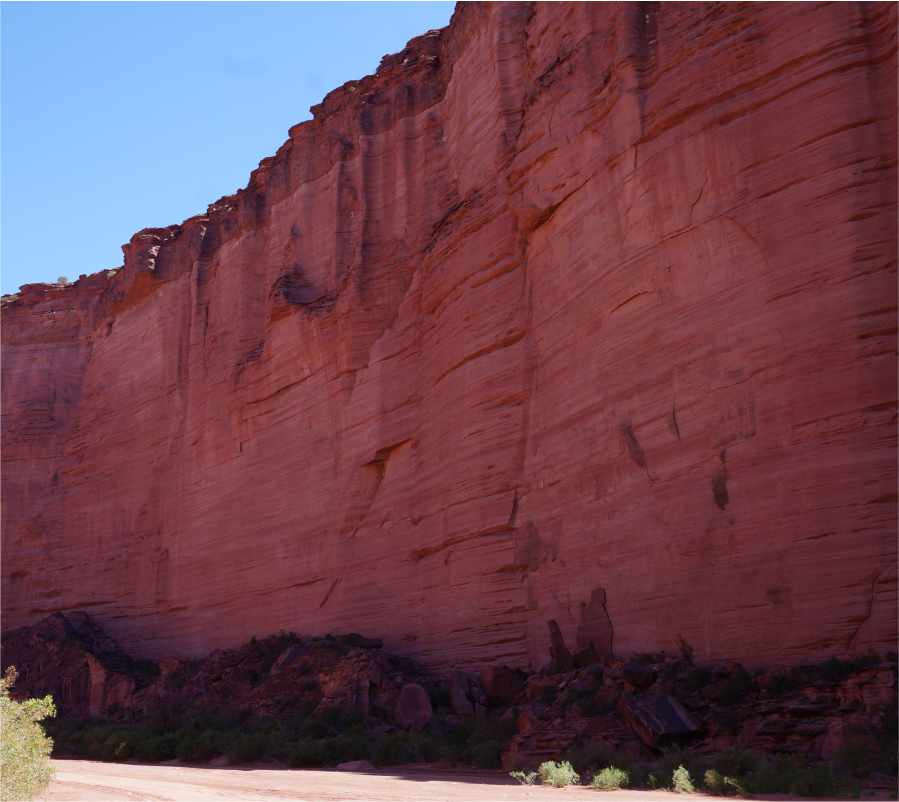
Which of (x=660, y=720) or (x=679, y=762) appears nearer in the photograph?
(x=679, y=762)

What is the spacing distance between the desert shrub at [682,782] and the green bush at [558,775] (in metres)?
1.37

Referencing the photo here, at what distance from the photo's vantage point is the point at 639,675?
40.0 ft

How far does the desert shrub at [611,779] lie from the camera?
32.0 ft

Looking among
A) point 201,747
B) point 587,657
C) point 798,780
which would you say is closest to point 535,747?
point 587,657

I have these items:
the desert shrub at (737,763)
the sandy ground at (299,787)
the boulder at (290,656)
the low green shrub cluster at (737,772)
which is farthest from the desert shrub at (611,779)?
the boulder at (290,656)

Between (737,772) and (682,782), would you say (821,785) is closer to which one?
(737,772)

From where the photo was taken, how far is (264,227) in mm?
29703

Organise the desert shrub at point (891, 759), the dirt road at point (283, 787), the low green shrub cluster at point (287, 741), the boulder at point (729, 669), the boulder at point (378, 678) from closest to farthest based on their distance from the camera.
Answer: the desert shrub at point (891, 759)
the dirt road at point (283, 787)
the boulder at point (729, 669)
the low green shrub cluster at point (287, 741)
the boulder at point (378, 678)

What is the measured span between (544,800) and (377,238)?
18282 millimetres

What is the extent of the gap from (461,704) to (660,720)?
531cm

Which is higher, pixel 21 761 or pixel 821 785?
pixel 21 761

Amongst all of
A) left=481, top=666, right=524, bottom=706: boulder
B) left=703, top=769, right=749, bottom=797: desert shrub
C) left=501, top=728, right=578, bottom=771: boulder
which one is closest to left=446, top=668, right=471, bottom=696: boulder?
left=481, top=666, right=524, bottom=706: boulder

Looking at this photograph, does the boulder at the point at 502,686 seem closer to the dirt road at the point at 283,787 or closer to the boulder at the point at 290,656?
the dirt road at the point at 283,787

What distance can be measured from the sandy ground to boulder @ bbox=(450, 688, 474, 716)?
2.48m
